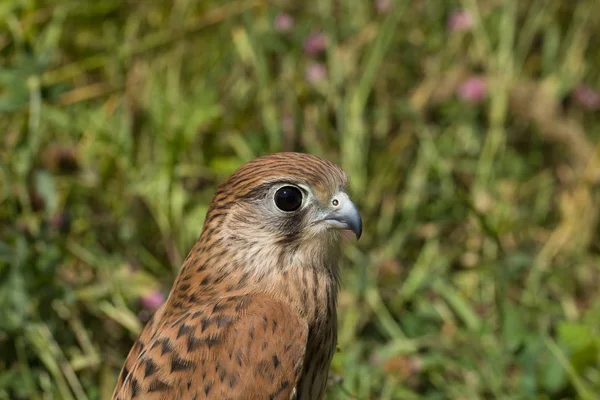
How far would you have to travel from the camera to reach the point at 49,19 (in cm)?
436

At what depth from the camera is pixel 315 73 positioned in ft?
14.9

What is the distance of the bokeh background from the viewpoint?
3471mm

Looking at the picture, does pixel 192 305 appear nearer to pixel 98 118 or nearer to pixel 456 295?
pixel 456 295

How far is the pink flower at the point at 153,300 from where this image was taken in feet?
11.8

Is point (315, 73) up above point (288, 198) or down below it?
above

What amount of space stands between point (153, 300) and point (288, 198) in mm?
1098

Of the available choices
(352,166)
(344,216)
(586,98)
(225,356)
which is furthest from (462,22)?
(225,356)

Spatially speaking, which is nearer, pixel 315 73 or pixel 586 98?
pixel 315 73

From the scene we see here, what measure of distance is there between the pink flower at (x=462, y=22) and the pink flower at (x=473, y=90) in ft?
1.01

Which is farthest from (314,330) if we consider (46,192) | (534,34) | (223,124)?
(534,34)

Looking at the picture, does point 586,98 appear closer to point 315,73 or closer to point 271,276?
point 315,73

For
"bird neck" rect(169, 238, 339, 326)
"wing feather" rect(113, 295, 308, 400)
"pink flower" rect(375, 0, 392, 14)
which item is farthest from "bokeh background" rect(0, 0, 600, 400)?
"wing feather" rect(113, 295, 308, 400)

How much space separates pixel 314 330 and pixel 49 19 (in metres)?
2.34

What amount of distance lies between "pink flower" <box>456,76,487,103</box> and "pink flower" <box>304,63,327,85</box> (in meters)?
0.67
